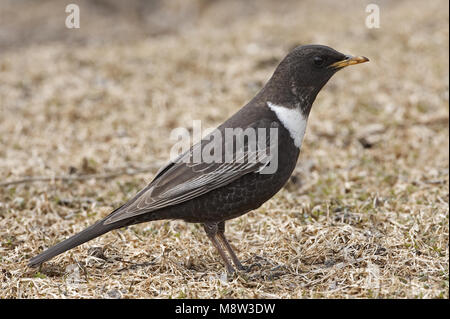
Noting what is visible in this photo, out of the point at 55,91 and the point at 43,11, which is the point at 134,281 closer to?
the point at 55,91

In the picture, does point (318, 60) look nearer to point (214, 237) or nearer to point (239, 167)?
point (239, 167)

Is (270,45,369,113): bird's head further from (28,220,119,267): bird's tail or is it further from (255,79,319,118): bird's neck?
(28,220,119,267): bird's tail

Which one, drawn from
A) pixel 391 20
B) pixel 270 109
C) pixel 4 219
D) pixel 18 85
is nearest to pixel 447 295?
pixel 270 109

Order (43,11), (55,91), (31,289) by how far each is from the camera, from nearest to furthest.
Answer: (31,289)
(55,91)
(43,11)

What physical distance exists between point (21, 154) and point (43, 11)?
20.2ft

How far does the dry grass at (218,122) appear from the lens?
416 cm

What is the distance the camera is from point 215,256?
4684 mm

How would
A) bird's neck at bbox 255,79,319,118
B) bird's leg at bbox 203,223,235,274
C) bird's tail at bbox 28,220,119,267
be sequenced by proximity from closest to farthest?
bird's tail at bbox 28,220,119,267
bird's leg at bbox 203,223,235,274
bird's neck at bbox 255,79,319,118

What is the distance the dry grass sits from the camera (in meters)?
4.16

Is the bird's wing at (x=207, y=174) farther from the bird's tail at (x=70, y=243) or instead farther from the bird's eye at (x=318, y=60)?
the bird's eye at (x=318, y=60)

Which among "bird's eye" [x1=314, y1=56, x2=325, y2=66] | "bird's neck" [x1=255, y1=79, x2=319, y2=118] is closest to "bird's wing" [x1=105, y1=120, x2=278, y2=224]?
"bird's neck" [x1=255, y1=79, x2=319, y2=118]

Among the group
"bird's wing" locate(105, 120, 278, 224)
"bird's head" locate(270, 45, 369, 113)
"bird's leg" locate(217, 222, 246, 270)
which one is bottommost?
"bird's leg" locate(217, 222, 246, 270)

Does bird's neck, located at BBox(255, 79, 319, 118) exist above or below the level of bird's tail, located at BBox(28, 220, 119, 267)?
→ above

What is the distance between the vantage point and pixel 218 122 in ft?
25.4
